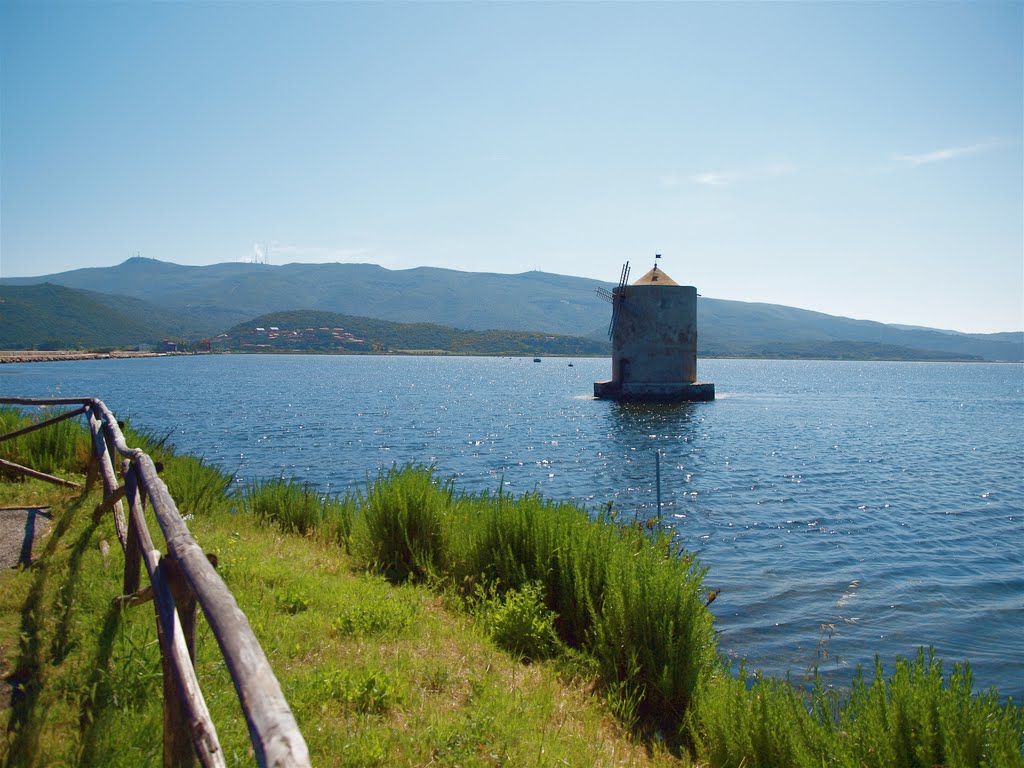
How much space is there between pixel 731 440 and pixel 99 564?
27.8 m

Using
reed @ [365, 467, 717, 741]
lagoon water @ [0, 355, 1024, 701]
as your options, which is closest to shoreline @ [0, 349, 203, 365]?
lagoon water @ [0, 355, 1024, 701]

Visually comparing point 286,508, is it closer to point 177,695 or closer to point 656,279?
point 177,695

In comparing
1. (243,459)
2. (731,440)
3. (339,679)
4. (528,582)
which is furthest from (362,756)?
(731,440)

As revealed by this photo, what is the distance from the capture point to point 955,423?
41406mm

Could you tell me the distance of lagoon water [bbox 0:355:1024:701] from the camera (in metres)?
9.18

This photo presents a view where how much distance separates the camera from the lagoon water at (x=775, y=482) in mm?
9180

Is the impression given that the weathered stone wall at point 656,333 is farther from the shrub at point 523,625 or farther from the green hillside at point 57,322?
the green hillside at point 57,322

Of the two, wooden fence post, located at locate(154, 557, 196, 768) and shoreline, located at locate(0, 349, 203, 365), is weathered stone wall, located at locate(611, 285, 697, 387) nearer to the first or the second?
wooden fence post, located at locate(154, 557, 196, 768)

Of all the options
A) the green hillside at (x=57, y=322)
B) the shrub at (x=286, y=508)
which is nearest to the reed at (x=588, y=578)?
the shrub at (x=286, y=508)

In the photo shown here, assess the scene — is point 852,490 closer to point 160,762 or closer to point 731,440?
point 731,440

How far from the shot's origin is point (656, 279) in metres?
43.3

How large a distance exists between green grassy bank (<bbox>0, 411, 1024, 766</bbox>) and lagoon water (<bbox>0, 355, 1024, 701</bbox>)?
1.82 m

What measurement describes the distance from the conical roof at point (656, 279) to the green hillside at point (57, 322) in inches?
5807

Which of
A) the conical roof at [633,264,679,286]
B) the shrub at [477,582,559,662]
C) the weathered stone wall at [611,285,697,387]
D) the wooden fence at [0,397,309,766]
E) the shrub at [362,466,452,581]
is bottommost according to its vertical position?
the shrub at [477,582,559,662]
